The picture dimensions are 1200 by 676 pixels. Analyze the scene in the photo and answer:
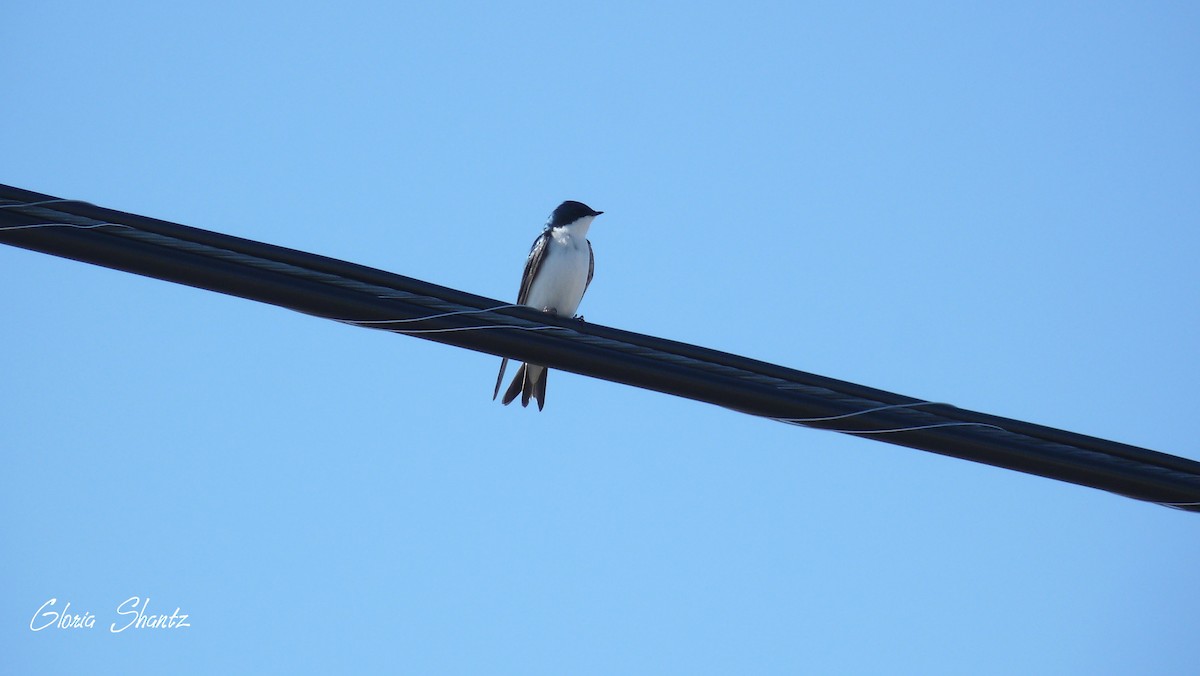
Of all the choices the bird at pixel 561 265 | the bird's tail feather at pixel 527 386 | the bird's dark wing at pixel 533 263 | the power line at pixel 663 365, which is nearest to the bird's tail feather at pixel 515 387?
the bird's tail feather at pixel 527 386

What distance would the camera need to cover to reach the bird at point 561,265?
8.74 m

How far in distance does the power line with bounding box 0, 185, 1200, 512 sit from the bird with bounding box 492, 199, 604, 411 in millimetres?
4935

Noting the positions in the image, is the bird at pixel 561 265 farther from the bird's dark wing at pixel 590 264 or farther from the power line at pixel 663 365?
the power line at pixel 663 365

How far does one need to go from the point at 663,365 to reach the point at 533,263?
17.5 feet

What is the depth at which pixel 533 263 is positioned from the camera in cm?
895

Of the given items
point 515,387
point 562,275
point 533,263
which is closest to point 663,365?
point 515,387

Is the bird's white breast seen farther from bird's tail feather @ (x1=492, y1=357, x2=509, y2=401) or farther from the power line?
the power line

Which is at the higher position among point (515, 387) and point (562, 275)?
point (562, 275)

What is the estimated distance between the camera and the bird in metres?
8.74

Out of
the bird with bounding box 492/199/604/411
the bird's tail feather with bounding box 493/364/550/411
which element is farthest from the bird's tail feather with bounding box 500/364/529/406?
the bird with bounding box 492/199/604/411

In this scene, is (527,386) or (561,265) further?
(561,265)

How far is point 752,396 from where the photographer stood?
3.67m

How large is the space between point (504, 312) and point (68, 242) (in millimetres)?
1236

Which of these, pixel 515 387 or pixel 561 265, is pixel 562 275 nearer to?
pixel 561 265
